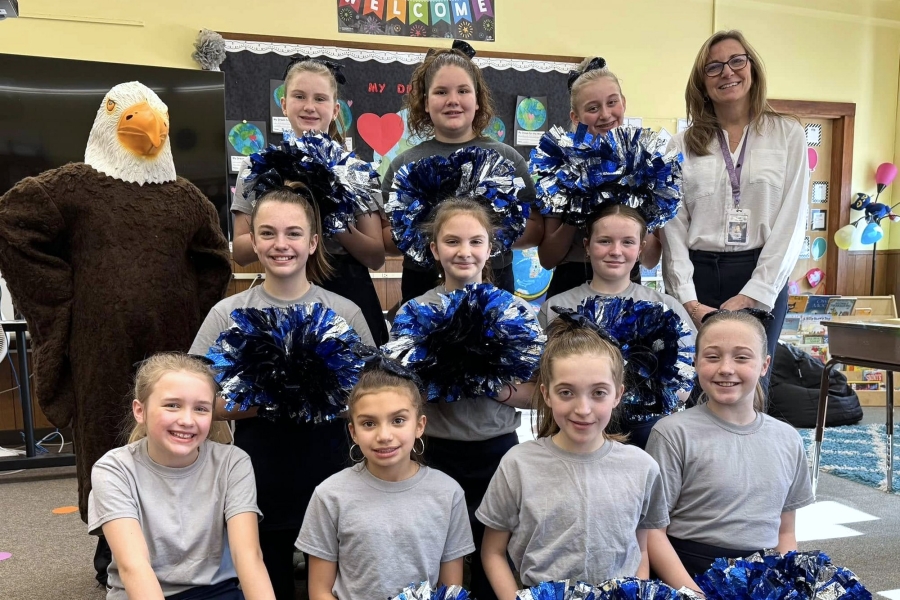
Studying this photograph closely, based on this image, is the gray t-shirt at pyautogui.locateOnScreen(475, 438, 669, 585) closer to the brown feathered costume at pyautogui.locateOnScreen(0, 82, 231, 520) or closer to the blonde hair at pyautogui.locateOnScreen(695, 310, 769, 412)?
the blonde hair at pyautogui.locateOnScreen(695, 310, 769, 412)

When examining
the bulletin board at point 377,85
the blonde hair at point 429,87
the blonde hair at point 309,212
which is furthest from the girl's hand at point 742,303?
the bulletin board at point 377,85

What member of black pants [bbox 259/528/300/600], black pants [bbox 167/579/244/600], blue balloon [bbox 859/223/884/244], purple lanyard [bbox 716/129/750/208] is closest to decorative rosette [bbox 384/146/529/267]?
purple lanyard [bbox 716/129/750/208]

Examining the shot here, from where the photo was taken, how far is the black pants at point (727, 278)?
209cm

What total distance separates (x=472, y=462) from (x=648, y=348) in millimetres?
498

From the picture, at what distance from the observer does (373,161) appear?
15.8 feet

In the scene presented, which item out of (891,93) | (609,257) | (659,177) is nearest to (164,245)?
(609,257)

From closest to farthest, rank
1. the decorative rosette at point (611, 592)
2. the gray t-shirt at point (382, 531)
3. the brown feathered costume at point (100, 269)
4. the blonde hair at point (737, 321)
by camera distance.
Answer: the decorative rosette at point (611, 592) < the gray t-shirt at point (382, 531) < the blonde hair at point (737, 321) < the brown feathered costume at point (100, 269)

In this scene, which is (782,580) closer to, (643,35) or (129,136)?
(129,136)

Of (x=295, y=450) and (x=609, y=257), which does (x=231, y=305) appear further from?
(x=609, y=257)

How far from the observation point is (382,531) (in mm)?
1460

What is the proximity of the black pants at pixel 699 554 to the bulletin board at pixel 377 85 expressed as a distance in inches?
138

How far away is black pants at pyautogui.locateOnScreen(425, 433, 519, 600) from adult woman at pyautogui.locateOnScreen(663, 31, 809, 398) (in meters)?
0.70

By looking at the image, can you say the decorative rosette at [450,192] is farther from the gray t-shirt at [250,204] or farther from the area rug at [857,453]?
the area rug at [857,453]

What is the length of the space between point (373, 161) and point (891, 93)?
14.8 ft
